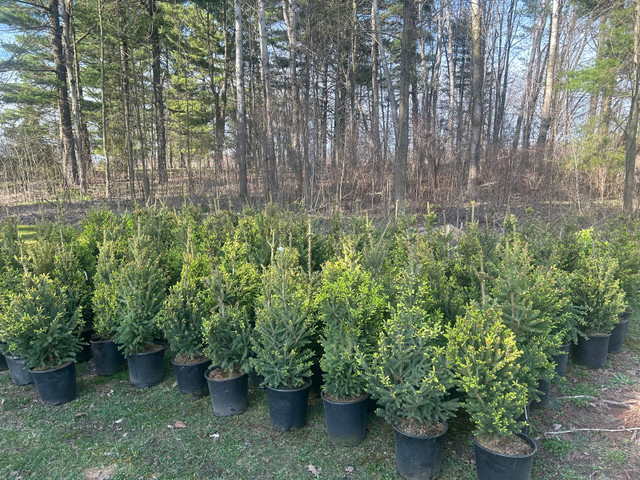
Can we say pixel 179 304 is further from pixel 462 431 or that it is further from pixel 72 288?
pixel 462 431

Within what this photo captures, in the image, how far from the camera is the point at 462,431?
132 inches

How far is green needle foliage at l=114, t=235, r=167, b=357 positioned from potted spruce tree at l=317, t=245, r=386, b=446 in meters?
1.91

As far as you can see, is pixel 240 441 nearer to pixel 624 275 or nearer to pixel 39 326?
pixel 39 326

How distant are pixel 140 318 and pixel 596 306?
16.0 feet

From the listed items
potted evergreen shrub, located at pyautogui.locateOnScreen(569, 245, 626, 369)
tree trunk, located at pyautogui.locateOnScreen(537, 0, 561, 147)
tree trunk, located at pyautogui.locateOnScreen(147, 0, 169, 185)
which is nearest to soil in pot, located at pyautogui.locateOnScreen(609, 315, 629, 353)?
potted evergreen shrub, located at pyautogui.locateOnScreen(569, 245, 626, 369)

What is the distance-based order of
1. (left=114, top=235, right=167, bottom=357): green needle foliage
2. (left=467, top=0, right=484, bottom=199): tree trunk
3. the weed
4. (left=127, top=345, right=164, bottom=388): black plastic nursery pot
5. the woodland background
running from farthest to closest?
(left=467, top=0, right=484, bottom=199): tree trunk < the woodland background < (left=127, top=345, right=164, bottom=388): black plastic nursery pot < (left=114, top=235, right=167, bottom=357): green needle foliage < the weed

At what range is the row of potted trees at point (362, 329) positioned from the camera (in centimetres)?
265

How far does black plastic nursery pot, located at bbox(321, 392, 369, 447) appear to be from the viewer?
316cm

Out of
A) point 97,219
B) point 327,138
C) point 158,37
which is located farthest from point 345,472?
point 158,37

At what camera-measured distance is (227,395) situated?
144 inches

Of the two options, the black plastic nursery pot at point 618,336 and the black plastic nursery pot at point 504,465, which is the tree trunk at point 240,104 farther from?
the black plastic nursery pot at point 504,465

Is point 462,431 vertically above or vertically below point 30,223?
below

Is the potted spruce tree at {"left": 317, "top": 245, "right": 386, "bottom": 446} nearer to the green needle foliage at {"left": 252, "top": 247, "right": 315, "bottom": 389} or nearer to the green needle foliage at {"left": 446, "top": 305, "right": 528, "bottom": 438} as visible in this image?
the green needle foliage at {"left": 252, "top": 247, "right": 315, "bottom": 389}

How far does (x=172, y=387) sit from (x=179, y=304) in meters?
1.06
